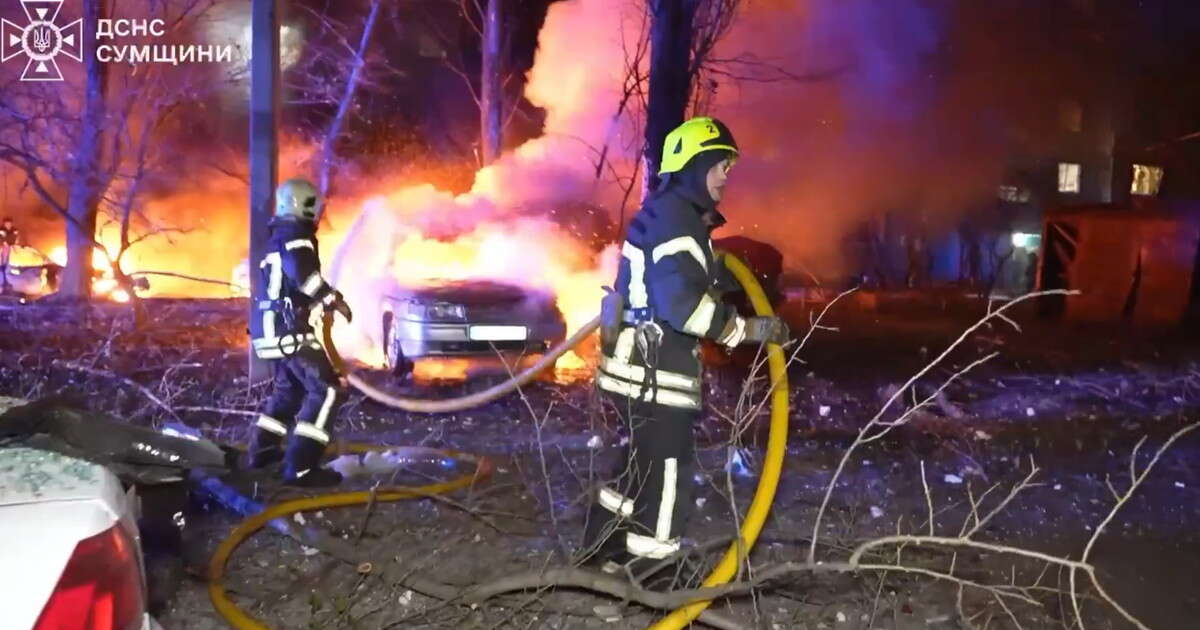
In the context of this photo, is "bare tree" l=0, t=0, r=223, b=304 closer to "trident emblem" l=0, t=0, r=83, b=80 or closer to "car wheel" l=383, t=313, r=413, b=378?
"trident emblem" l=0, t=0, r=83, b=80

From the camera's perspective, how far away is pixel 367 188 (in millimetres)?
23078

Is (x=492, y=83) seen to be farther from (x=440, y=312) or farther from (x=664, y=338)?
(x=664, y=338)

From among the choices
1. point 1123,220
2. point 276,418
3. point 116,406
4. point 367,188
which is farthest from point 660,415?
point 367,188

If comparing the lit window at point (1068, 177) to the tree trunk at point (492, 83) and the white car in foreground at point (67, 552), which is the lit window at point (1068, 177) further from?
the white car in foreground at point (67, 552)

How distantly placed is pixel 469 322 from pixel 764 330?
577 centimetres

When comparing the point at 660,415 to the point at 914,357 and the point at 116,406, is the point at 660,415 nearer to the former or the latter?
the point at 116,406

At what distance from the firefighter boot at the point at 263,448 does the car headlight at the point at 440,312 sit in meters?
3.59

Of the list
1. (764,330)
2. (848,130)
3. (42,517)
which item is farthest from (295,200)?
(848,130)

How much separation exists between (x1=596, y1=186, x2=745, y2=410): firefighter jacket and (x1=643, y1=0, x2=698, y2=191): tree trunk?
3.75m

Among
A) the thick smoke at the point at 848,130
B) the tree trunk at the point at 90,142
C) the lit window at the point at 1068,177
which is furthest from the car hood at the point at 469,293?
the lit window at the point at 1068,177

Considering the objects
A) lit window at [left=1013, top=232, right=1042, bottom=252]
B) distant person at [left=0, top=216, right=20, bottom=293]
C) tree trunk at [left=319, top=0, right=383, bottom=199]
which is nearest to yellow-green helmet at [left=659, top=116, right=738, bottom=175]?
tree trunk at [left=319, top=0, right=383, bottom=199]

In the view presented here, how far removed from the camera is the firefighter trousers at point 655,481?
153 inches

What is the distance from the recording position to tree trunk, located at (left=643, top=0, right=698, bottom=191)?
7547 mm

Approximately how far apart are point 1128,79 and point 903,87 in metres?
9.74
